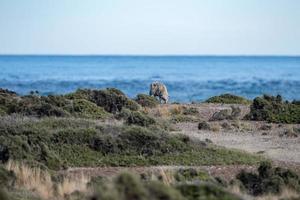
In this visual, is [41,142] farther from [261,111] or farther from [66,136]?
[261,111]

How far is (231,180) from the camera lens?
13586 millimetres

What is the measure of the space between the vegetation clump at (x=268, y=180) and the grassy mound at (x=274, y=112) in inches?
463

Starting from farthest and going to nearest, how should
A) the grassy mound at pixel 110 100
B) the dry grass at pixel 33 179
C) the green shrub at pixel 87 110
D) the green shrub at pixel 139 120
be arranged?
the grassy mound at pixel 110 100, the green shrub at pixel 87 110, the green shrub at pixel 139 120, the dry grass at pixel 33 179

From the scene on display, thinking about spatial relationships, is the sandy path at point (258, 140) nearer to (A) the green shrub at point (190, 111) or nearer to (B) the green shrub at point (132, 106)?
(A) the green shrub at point (190, 111)

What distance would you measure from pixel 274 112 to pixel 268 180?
45.1 ft

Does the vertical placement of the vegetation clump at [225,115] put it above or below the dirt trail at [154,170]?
below

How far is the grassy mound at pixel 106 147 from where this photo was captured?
53.2 ft

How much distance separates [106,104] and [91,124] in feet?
30.4

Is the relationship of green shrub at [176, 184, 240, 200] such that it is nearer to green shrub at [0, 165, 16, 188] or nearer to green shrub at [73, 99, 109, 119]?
green shrub at [0, 165, 16, 188]

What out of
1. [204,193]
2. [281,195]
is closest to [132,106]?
[281,195]

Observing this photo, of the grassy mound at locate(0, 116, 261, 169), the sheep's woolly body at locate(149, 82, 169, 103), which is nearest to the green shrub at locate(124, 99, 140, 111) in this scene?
the sheep's woolly body at locate(149, 82, 169, 103)

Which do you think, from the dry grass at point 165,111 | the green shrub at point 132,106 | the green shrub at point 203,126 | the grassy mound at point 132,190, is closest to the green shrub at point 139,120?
the green shrub at point 203,126

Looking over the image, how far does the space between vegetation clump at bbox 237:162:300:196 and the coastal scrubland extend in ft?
0.08

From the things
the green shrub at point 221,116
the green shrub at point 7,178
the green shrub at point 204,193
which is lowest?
the green shrub at point 221,116
